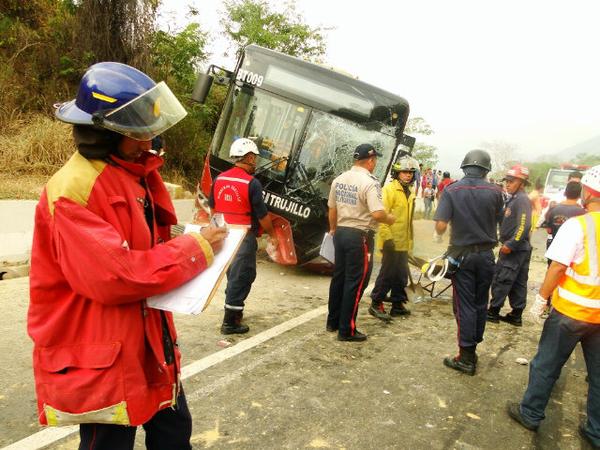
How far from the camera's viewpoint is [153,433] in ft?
6.31

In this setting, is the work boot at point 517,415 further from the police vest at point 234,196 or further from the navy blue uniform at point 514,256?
the police vest at point 234,196

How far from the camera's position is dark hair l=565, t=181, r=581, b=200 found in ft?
18.4

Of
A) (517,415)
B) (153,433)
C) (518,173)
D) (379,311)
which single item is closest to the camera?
(153,433)

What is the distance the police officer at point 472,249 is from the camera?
416cm

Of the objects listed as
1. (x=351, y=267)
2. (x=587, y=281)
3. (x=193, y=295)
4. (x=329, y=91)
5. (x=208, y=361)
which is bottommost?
(x=208, y=361)

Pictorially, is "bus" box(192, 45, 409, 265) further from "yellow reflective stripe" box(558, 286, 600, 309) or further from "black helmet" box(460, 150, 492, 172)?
"yellow reflective stripe" box(558, 286, 600, 309)

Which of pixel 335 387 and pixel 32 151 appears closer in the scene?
pixel 335 387

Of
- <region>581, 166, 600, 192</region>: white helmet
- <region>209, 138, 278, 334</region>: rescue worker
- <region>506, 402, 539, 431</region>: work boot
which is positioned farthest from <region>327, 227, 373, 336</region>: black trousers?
<region>581, 166, 600, 192</region>: white helmet

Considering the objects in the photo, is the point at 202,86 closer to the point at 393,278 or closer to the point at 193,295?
the point at 393,278

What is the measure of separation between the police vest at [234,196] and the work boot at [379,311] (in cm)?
196

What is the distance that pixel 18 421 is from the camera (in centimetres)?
288

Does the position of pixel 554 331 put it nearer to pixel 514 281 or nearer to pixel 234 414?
pixel 234 414

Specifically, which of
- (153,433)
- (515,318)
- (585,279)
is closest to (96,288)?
(153,433)

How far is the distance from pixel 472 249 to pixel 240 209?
217 centimetres
